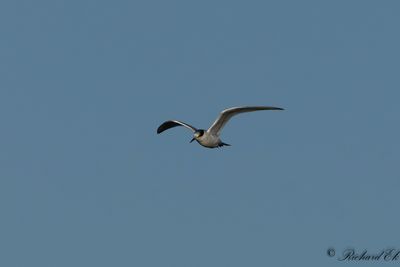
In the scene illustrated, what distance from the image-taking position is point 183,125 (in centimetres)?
6112

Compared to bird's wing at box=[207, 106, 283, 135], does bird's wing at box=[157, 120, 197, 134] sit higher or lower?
higher

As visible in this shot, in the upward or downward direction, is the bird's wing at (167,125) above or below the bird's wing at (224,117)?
above

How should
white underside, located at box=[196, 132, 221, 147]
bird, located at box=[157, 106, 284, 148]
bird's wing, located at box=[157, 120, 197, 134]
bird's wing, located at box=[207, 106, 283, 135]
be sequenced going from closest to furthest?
bird's wing, located at box=[207, 106, 283, 135], bird, located at box=[157, 106, 284, 148], white underside, located at box=[196, 132, 221, 147], bird's wing, located at box=[157, 120, 197, 134]

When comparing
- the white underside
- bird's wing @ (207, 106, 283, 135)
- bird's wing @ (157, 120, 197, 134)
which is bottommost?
the white underside

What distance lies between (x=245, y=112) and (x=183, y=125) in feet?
20.6

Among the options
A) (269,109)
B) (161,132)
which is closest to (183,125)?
(161,132)

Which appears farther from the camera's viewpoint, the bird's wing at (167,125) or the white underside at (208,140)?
the bird's wing at (167,125)

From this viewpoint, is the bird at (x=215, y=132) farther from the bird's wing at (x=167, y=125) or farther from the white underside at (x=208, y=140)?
the bird's wing at (x=167, y=125)

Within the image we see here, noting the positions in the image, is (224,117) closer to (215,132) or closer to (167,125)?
(215,132)

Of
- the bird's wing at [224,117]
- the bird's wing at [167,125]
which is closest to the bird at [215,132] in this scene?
the bird's wing at [224,117]

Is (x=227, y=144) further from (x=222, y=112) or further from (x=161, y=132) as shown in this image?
(x=161, y=132)

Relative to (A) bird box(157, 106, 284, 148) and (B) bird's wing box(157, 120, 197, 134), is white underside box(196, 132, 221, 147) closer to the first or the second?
(A) bird box(157, 106, 284, 148)

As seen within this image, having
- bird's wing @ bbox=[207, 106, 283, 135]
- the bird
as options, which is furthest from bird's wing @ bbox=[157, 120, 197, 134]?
bird's wing @ bbox=[207, 106, 283, 135]

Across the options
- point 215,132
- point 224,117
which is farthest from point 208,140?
point 224,117
